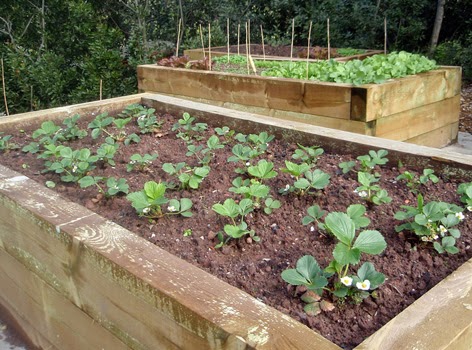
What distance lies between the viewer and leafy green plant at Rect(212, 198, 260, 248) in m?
1.79

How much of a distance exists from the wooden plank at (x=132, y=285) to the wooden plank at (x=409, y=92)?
2569 millimetres

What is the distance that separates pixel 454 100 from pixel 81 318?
4.16 meters

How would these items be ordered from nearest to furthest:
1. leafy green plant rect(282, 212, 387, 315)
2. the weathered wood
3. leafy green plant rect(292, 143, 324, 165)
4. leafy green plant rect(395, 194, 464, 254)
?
the weathered wood
leafy green plant rect(282, 212, 387, 315)
leafy green plant rect(395, 194, 464, 254)
leafy green plant rect(292, 143, 324, 165)

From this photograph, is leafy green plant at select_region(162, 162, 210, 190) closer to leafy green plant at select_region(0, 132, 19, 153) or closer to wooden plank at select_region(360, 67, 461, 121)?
leafy green plant at select_region(0, 132, 19, 153)

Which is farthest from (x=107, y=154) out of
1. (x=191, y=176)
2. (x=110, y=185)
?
(x=191, y=176)

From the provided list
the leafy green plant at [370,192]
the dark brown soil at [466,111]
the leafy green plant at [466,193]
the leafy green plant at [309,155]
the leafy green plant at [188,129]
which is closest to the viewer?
the leafy green plant at [466,193]

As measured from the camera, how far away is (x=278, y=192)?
7.34 ft

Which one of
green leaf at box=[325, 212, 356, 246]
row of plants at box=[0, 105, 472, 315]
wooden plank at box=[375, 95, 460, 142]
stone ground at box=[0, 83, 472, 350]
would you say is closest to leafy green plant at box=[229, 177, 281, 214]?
row of plants at box=[0, 105, 472, 315]

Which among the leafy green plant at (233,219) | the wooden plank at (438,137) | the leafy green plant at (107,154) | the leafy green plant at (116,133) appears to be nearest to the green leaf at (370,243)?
the leafy green plant at (233,219)

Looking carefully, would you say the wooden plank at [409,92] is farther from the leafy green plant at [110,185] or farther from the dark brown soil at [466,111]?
the leafy green plant at [110,185]

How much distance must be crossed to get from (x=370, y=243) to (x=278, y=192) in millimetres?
Answer: 781

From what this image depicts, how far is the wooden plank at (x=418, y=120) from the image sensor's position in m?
Result: 4.08

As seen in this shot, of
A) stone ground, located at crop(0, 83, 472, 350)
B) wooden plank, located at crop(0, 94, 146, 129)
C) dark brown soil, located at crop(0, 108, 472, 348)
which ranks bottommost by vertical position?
stone ground, located at crop(0, 83, 472, 350)

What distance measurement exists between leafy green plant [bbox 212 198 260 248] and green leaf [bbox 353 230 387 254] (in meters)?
0.43
